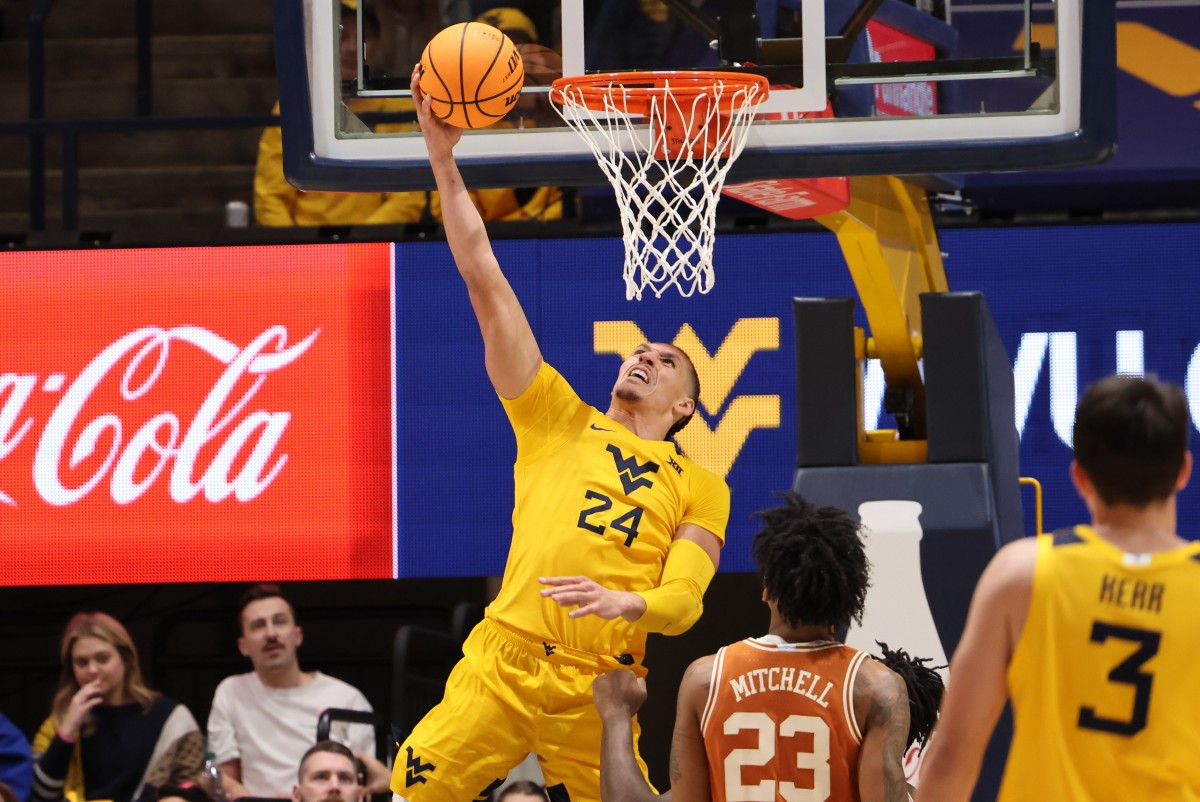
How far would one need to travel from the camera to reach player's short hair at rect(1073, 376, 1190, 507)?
115 inches

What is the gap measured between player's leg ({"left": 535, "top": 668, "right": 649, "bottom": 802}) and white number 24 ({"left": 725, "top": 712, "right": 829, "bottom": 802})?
4.23 feet

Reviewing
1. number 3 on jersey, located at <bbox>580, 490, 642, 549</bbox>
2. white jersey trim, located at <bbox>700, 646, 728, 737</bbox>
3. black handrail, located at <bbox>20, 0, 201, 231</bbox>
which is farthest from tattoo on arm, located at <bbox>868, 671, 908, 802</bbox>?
black handrail, located at <bbox>20, 0, 201, 231</bbox>

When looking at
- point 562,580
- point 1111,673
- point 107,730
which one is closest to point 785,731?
point 562,580

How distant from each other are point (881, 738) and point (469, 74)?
206 centimetres

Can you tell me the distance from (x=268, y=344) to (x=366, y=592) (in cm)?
236

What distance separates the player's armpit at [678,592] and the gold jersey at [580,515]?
8cm

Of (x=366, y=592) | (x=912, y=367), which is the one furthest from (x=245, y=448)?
(x=912, y=367)

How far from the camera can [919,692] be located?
4.59 metres

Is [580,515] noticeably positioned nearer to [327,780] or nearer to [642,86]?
[642,86]

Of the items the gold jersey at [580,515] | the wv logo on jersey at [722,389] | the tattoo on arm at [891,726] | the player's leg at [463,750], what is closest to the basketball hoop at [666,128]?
the gold jersey at [580,515]

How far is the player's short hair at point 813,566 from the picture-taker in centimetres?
414

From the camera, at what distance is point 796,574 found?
4152mm

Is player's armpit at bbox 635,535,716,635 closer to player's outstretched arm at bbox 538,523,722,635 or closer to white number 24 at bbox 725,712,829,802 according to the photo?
player's outstretched arm at bbox 538,523,722,635

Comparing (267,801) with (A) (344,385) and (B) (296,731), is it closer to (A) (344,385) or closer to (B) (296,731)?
(B) (296,731)
